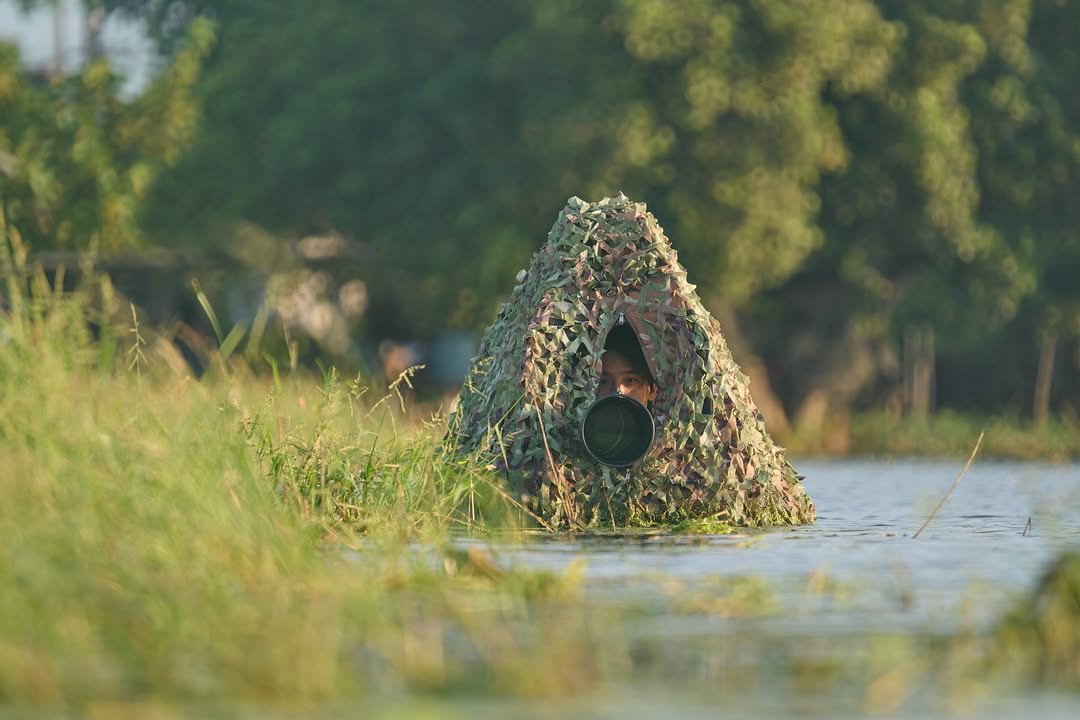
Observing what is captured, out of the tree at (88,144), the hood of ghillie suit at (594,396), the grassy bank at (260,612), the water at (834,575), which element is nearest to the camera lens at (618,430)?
the hood of ghillie suit at (594,396)

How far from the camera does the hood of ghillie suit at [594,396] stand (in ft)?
45.0

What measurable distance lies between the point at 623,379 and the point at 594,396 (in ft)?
3.76

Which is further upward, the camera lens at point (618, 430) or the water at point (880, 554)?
the camera lens at point (618, 430)

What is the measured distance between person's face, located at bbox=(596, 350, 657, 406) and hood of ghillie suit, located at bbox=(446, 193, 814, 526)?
853mm

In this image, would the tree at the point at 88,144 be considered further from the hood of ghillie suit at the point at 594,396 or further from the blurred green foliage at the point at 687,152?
the hood of ghillie suit at the point at 594,396

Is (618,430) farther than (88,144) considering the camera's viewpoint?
No

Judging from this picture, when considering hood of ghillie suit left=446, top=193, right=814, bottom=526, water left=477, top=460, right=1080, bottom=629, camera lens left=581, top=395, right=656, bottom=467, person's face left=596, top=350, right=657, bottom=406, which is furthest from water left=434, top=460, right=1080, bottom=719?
person's face left=596, top=350, right=657, bottom=406

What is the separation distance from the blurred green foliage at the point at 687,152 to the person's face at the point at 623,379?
14.3 metres

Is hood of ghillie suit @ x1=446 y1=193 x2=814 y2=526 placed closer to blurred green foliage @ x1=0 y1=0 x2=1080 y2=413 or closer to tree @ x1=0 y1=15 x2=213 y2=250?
blurred green foliage @ x1=0 y1=0 x2=1080 y2=413

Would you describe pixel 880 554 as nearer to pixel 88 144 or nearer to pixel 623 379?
pixel 623 379

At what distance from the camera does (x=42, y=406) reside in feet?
31.5

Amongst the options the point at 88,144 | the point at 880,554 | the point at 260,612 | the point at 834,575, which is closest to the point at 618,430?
the point at 880,554

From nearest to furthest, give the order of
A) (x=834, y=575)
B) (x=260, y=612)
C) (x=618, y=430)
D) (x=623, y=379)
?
(x=260, y=612) → (x=834, y=575) → (x=618, y=430) → (x=623, y=379)

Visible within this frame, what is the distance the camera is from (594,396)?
13914 millimetres
